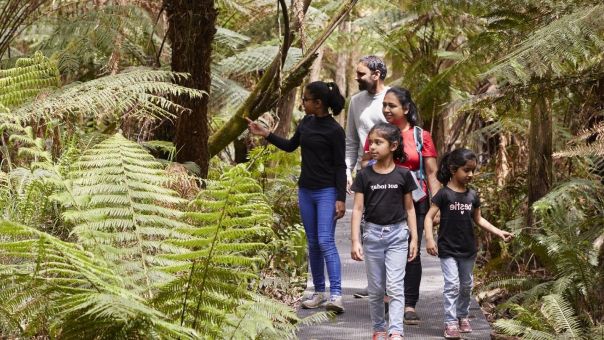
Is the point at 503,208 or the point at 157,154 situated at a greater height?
the point at 157,154

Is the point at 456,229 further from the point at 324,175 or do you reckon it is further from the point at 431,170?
the point at 324,175

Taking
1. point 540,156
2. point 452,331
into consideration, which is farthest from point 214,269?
point 540,156

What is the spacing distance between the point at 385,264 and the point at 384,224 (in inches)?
9.8

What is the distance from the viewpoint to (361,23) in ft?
40.1

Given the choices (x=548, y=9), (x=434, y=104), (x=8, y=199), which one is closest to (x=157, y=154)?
(x=8, y=199)

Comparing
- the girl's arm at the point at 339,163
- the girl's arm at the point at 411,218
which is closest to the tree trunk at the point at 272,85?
the girl's arm at the point at 339,163

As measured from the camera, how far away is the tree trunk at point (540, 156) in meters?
7.91

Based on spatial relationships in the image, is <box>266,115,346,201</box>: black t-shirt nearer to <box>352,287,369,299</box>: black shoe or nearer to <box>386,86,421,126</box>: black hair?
<box>386,86,421,126</box>: black hair

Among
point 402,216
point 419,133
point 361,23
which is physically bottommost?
point 402,216

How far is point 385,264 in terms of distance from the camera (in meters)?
5.66

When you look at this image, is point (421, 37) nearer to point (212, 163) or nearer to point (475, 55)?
point (212, 163)

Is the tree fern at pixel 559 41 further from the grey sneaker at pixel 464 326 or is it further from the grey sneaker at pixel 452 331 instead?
the grey sneaker at pixel 464 326

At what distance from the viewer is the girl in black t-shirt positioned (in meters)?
5.94

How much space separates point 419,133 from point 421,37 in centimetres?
595
